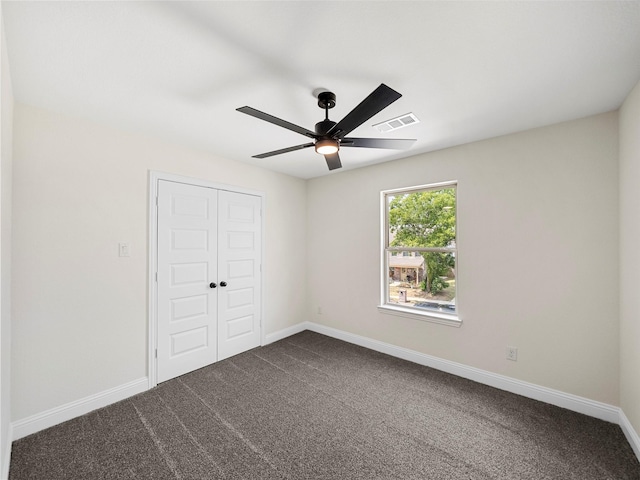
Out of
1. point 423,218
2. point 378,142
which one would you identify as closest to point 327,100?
point 378,142

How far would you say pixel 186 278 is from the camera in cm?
306

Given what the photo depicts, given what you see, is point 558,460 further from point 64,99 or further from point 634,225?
point 64,99

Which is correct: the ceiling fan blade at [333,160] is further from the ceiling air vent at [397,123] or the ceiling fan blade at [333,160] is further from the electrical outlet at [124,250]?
the electrical outlet at [124,250]

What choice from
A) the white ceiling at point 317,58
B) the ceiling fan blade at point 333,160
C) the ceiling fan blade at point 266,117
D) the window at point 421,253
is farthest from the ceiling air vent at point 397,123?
the window at point 421,253

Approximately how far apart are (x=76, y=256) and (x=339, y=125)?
243 centimetres

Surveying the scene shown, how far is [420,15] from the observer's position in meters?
1.31

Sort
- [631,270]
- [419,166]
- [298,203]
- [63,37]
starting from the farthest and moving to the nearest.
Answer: [298,203] → [419,166] → [631,270] → [63,37]

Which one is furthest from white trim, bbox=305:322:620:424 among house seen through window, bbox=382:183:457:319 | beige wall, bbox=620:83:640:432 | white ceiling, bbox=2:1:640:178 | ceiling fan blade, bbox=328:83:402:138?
ceiling fan blade, bbox=328:83:402:138

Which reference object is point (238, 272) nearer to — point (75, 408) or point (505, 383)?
point (75, 408)

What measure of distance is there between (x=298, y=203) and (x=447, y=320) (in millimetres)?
2728

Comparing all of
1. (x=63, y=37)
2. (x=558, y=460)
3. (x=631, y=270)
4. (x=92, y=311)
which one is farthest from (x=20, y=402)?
(x=631, y=270)

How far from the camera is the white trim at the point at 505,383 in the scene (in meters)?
2.25

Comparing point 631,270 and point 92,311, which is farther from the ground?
point 631,270

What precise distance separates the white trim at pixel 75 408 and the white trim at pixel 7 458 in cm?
9
